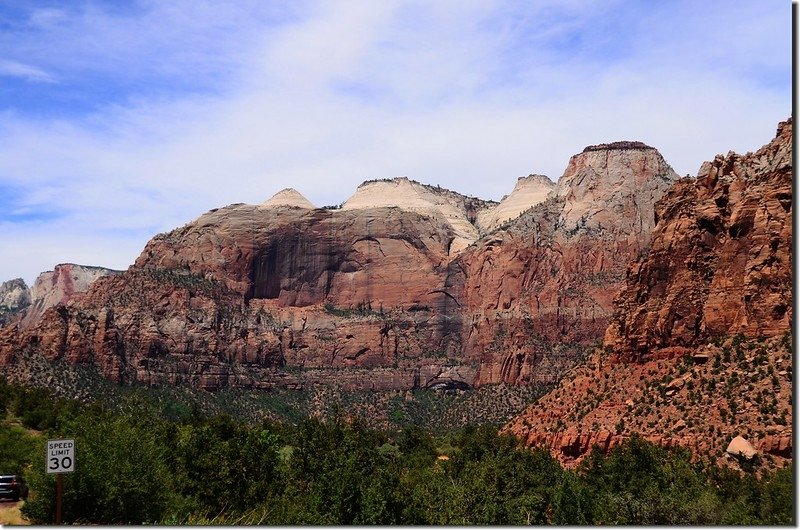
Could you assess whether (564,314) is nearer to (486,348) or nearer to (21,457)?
(486,348)

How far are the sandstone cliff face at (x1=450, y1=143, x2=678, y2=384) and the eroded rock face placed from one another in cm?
7796

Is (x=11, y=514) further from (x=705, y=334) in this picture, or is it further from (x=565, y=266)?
(x=565, y=266)

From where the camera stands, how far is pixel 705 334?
2808 inches

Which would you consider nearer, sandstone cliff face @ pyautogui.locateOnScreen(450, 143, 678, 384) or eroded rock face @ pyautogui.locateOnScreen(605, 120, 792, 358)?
eroded rock face @ pyautogui.locateOnScreen(605, 120, 792, 358)

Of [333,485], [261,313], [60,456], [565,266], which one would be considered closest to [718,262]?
[333,485]

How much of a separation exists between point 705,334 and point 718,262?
5127 millimetres

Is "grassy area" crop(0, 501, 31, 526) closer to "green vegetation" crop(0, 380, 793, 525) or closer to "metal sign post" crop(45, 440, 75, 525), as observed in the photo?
"green vegetation" crop(0, 380, 793, 525)

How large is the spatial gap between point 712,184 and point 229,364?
11581cm

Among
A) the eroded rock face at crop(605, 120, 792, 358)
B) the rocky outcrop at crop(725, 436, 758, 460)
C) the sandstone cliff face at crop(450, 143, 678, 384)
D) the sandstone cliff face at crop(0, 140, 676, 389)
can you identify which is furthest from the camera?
the sandstone cliff face at crop(0, 140, 676, 389)

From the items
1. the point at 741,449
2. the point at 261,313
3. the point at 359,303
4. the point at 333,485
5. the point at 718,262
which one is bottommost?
the point at 333,485

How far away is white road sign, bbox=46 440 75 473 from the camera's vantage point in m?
28.9

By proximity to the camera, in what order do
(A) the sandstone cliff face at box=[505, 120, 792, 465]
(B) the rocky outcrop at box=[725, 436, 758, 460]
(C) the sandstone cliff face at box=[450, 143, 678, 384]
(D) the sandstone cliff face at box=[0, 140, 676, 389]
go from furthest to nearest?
1. (D) the sandstone cliff face at box=[0, 140, 676, 389]
2. (C) the sandstone cliff face at box=[450, 143, 678, 384]
3. (A) the sandstone cliff face at box=[505, 120, 792, 465]
4. (B) the rocky outcrop at box=[725, 436, 758, 460]

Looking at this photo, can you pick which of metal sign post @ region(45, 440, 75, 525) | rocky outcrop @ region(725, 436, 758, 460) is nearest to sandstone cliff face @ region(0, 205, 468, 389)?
rocky outcrop @ region(725, 436, 758, 460)

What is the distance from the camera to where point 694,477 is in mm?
56812
